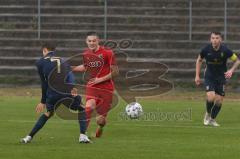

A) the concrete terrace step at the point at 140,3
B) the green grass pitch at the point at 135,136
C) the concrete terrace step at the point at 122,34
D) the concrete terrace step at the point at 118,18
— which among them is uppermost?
the concrete terrace step at the point at 140,3

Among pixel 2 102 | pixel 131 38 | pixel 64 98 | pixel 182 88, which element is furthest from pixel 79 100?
pixel 131 38

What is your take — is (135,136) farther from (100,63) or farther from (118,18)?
(118,18)

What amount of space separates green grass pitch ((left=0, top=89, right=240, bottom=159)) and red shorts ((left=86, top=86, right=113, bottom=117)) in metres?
0.59

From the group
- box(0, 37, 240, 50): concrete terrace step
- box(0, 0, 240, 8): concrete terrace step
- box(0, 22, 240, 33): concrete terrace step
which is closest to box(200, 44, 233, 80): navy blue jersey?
box(0, 37, 240, 50): concrete terrace step

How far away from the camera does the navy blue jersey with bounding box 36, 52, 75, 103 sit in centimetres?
1414

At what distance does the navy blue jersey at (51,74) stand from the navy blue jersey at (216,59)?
490 centimetres

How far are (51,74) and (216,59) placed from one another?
535 centimetres

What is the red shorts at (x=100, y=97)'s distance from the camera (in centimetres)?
1528

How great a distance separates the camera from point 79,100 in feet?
46.9

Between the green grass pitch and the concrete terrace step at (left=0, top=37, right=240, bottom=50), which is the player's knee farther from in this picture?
the concrete terrace step at (left=0, top=37, right=240, bottom=50)

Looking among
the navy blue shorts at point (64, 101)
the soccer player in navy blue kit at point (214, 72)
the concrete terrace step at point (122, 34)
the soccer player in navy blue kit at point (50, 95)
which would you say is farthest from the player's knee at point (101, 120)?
the concrete terrace step at point (122, 34)

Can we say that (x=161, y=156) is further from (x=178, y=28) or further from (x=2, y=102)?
(x=178, y=28)

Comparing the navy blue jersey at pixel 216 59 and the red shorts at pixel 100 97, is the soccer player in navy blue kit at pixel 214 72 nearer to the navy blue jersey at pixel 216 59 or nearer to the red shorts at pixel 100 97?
the navy blue jersey at pixel 216 59

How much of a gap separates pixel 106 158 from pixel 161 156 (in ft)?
2.97
